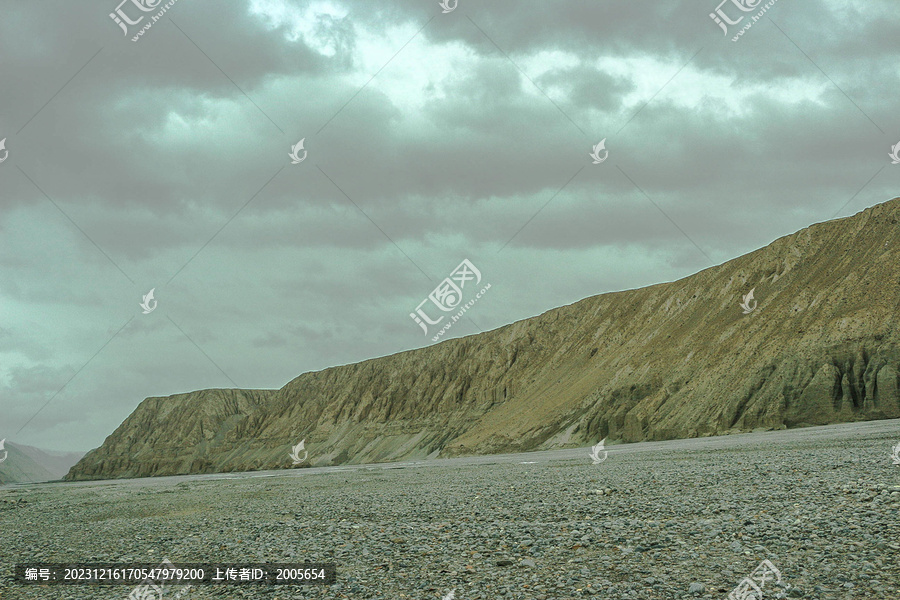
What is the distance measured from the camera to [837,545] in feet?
25.5

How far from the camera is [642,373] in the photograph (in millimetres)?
75062

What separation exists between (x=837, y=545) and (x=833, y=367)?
54006mm

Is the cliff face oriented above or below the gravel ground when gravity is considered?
above

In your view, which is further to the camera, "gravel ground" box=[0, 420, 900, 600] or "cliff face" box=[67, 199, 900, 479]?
"cliff face" box=[67, 199, 900, 479]

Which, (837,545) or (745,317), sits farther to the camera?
(745,317)

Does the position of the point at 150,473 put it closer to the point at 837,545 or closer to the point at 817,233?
the point at 817,233

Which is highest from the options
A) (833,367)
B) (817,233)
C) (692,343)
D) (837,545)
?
(817,233)

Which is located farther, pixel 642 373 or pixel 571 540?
pixel 642 373

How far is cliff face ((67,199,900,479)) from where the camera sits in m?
55.1

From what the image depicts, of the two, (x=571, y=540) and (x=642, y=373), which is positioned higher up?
(x=642, y=373)

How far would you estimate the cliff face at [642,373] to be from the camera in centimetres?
5506

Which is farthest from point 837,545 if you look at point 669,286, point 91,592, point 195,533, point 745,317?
point 669,286

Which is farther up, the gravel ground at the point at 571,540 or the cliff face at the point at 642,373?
the cliff face at the point at 642,373

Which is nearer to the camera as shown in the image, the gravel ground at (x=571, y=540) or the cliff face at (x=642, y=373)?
the gravel ground at (x=571, y=540)
